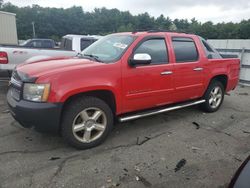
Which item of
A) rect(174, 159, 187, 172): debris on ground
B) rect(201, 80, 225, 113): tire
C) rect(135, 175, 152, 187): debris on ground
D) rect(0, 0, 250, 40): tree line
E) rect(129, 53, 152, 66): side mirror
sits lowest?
rect(135, 175, 152, 187): debris on ground

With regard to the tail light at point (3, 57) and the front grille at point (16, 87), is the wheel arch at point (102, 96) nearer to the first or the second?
the front grille at point (16, 87)

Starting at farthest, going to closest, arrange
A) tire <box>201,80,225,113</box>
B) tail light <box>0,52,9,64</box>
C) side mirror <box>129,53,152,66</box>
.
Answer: tail light <box>0,52,9,64</box>
tire <box>201,80,225,113</box>
side mirror <box>129,53,152,66</box>

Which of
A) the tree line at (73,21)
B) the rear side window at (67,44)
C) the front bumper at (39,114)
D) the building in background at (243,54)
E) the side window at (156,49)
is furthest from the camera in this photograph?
the tree line at (73,21)

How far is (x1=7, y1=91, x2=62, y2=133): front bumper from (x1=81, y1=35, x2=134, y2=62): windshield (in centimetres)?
121

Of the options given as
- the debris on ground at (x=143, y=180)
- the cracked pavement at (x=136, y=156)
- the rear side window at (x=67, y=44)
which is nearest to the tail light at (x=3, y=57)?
the cracked pavement at (x=136, y=156)

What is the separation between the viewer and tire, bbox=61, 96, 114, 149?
351cm

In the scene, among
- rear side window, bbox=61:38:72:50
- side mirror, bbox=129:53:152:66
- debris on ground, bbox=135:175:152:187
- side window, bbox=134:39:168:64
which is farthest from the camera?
rear side window, bbox=61:38:72:50

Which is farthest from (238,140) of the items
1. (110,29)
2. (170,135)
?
(110,29)

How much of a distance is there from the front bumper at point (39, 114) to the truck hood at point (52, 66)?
427mm

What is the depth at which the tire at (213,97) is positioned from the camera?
18.3ft

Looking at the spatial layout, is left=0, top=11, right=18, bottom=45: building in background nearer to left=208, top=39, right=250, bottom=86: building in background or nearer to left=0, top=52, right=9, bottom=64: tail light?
left=0, top=52, right=9, bottom=64: tail light

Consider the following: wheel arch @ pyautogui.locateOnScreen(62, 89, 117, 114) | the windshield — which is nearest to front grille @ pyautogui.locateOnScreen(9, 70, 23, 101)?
wheel arch @ pyautogui.locateOnScreen(62, 89, 117, 114)

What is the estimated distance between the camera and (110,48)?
14.3 feet

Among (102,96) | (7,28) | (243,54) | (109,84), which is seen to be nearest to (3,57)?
(102,96)
